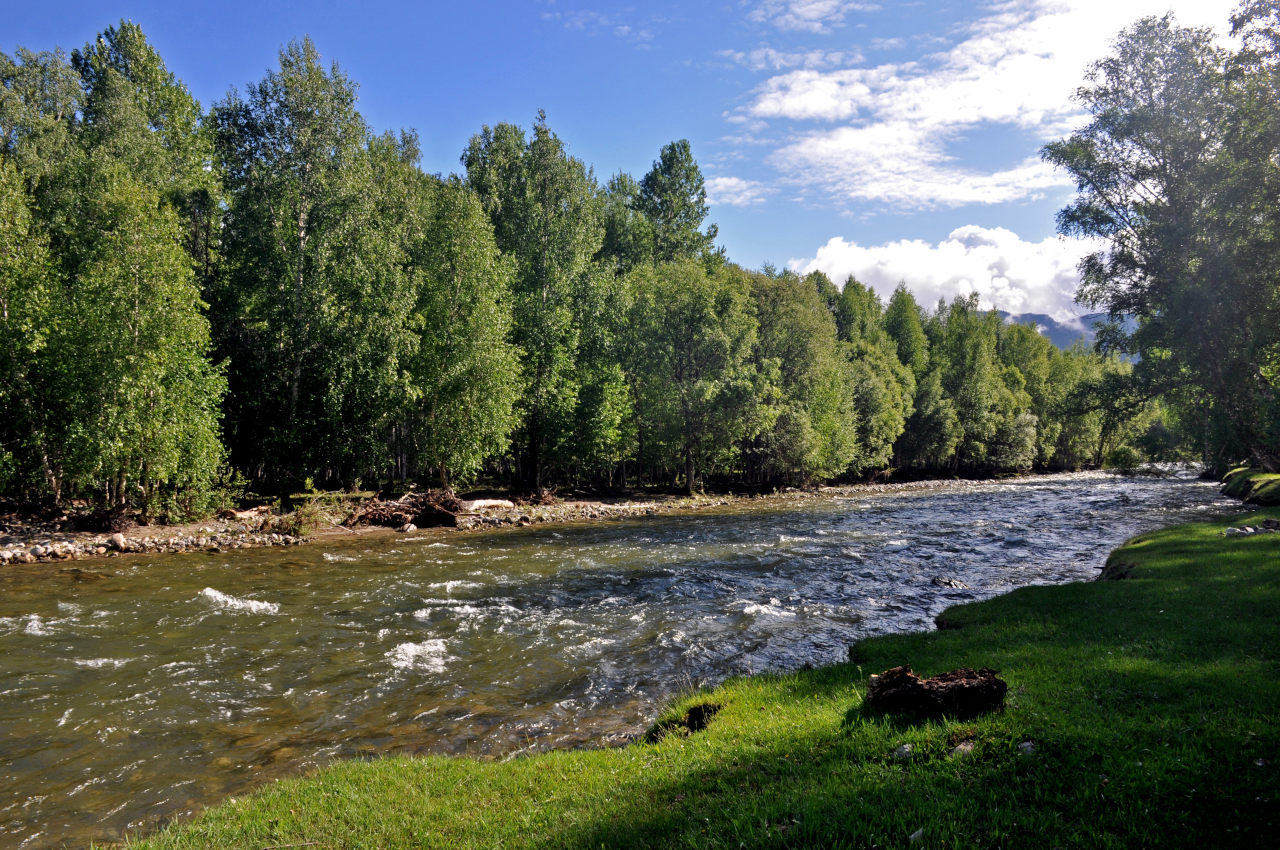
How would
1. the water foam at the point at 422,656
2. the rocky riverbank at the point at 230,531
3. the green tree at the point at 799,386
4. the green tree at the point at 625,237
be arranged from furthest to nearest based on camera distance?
the green tree at the point at 625,237
the green tree at the point at 799,386
the rocky riverbank at the point at 230,531
the water foam at the point at 422,656

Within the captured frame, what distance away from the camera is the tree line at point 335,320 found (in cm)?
2641

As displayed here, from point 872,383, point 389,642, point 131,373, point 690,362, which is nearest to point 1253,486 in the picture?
point 690,362

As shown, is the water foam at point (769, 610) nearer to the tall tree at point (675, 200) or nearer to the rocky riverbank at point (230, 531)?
the rocky riverbank at point (230, 531)

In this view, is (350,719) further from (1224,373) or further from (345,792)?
(1224,373)

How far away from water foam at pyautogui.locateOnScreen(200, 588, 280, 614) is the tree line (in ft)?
37.3

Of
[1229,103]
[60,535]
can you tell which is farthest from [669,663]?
[1229,103]

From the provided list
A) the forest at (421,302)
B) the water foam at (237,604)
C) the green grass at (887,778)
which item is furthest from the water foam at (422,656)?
the forest at (421,302)

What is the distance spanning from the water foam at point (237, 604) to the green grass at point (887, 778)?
10.6 metres

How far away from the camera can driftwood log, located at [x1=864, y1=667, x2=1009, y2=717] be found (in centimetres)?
785

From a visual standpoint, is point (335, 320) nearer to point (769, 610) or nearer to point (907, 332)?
point (769, 610)

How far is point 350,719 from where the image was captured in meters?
11.2

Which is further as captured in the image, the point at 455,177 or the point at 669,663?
the point at 455,177

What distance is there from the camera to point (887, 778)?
21.6ft

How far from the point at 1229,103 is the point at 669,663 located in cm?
3877
